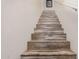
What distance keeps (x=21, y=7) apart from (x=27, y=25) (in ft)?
1.34

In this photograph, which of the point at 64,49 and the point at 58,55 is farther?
the point at 64,49

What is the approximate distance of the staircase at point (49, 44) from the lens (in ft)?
8.42

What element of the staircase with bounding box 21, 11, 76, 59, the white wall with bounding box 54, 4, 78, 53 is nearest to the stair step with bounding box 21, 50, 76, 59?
the staircase with bounding box 21, 11, 76, 59

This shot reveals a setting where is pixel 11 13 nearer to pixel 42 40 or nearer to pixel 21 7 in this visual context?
pixel 21 7

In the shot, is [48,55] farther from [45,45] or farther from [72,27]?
[72,27]

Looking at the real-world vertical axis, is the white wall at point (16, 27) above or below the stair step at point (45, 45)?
above

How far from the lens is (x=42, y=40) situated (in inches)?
124

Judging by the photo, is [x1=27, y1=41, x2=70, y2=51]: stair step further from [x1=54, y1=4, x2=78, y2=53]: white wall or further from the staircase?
[x1=54, y1=4, x2=78, y2=53]: white wall

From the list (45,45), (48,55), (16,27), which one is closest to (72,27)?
(48,55)

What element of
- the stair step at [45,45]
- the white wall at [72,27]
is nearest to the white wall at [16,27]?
the stair step at [45,45]

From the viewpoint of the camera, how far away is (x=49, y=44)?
10.0 feet

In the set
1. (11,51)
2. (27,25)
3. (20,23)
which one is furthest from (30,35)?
(11,51)

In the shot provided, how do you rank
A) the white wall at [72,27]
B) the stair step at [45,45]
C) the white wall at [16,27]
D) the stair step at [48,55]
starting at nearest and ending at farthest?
the white wall at [72,27], the white wall at [16,27], the stair step at [48,55], the stair step at [45,45]

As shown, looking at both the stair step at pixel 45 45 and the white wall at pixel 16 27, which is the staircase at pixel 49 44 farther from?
the white wall at pixel 16 27
